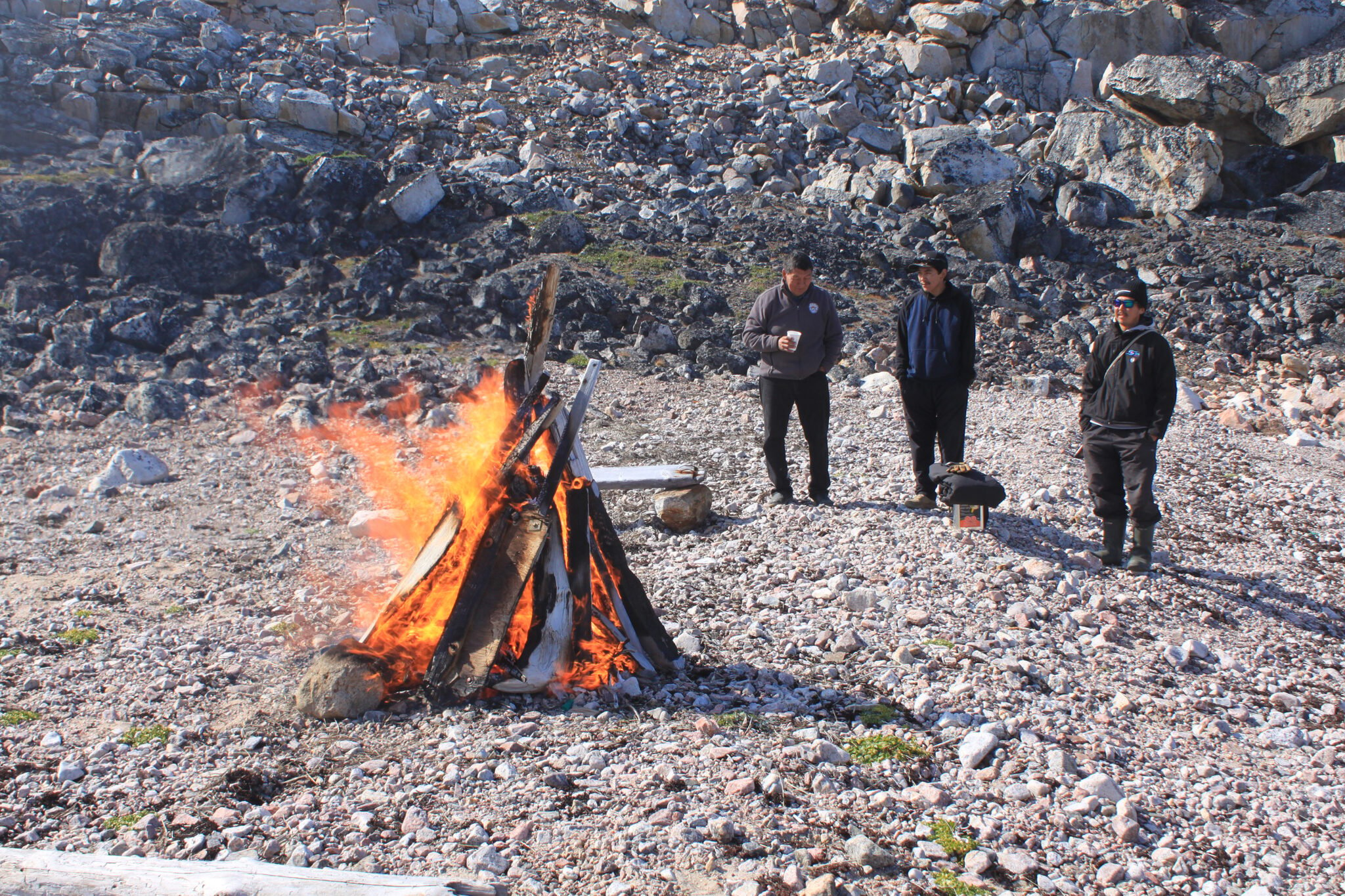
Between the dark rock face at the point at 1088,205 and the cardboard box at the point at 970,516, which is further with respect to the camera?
the dark rock face at the point at 1088,205

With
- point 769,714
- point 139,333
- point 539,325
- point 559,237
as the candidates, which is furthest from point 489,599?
point 559,237

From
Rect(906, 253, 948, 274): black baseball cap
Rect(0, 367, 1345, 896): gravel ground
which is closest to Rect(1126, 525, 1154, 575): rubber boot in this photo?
Rect(0, 367, 1345, 896): gravel ground

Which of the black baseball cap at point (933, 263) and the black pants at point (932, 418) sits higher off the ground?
the black baseball cap at point (933, 263)

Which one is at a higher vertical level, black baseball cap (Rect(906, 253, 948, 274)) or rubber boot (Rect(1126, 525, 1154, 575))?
black baseball cap (Rect(906, 253, 948, 274))

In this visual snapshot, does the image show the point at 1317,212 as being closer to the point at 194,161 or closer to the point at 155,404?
the point at 155,404

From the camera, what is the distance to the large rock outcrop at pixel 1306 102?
823 inches

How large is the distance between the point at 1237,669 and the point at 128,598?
6421 mm

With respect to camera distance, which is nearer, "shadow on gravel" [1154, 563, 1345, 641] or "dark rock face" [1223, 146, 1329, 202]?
"shadow on gravel" [1154, 563, 1345, 641]

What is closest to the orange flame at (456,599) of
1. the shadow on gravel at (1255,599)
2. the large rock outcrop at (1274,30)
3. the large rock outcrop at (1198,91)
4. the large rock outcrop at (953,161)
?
the shadow on gravel at (1255,599)

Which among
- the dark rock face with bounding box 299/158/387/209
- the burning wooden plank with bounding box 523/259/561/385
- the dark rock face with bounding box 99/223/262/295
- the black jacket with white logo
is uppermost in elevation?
the dark rock face with bounding box 299/158/387/209

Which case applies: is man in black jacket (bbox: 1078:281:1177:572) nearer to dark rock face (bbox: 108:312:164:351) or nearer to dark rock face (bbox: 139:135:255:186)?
dark rock face (bbox: 108:312:164:351)

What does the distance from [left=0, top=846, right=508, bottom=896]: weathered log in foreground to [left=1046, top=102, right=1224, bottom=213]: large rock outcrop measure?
1988 cm

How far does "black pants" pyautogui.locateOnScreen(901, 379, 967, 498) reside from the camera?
21.7 ft

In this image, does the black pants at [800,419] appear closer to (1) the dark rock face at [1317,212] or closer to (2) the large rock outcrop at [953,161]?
(2) the large rock outcrop at [953,161]
